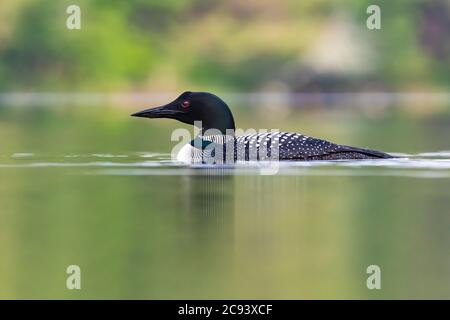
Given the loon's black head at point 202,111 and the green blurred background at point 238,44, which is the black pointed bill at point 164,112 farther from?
the green blurred background at point 238,44

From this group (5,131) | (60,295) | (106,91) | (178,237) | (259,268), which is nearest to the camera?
(60,295)

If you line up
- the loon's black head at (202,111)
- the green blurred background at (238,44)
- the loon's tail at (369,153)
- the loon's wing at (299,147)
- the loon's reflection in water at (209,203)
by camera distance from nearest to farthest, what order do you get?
the loon's reflection in water at (209,203), the loon's wing at (299,147), the loon's tail at (369,153), the loon's black head at (202,111), the green blurred background at (238,44)

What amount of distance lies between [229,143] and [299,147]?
514mm

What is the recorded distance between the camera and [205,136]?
9000 mm

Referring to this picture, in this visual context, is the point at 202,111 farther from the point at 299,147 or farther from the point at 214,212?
the point at 214,212

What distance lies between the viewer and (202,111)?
9.09 metres

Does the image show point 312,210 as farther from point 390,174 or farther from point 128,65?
point 128,65

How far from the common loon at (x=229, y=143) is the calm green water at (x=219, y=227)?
0.16 metres

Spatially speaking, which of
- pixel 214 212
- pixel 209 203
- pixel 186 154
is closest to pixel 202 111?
pixel 186 154

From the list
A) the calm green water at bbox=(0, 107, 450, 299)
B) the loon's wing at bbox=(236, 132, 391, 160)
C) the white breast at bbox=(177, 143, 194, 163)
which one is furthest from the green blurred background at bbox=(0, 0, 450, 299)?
the loon's wing at bbox=(236, 132, 391, 160)

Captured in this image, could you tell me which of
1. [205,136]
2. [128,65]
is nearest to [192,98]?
[205,136]

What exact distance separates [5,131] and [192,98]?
4.87 m

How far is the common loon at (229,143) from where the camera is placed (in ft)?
28.7

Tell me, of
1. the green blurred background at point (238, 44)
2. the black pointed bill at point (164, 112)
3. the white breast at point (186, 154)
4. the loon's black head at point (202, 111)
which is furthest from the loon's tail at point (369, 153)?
the green blurred background at point (238, 44)
